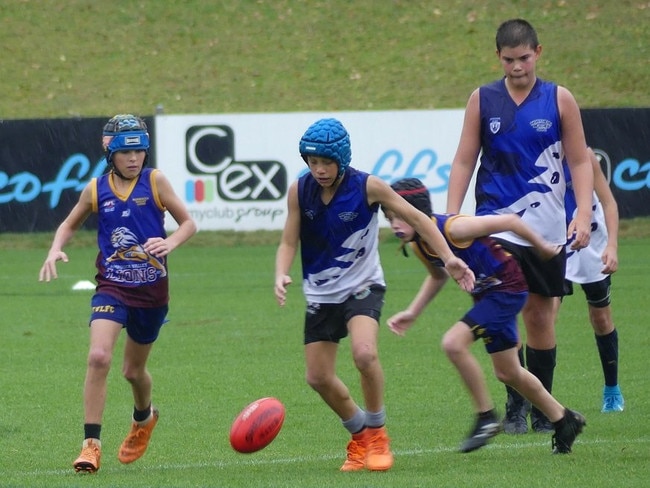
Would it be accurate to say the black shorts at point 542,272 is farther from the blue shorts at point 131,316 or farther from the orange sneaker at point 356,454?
the blue shorts at point 131,316

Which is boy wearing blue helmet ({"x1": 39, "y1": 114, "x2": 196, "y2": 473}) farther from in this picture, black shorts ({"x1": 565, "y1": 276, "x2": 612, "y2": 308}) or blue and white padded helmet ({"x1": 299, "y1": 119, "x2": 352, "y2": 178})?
black shorts ({"x1": 565, "y1": 276, "x2": 612, "y2": 308})

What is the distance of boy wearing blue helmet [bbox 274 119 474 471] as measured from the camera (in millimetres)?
6457

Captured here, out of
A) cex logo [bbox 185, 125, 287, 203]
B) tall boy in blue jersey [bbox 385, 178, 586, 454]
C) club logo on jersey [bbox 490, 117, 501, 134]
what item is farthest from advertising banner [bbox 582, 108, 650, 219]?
tall boy in blue jersey [bbox 385, 178, 586, 454]

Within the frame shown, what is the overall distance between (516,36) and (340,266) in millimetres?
1437

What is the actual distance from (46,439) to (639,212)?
1372 cm

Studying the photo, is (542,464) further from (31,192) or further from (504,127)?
(31,192)

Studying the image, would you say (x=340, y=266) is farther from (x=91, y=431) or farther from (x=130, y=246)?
(x=91, y=431)

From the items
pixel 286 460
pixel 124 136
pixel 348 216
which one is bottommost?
pixel 286 460

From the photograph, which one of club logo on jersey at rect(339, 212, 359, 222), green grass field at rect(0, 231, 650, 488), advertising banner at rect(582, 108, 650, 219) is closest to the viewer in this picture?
green grass field at rect(0, 231, 650, 488)

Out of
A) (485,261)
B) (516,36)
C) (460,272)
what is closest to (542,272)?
(485,261)

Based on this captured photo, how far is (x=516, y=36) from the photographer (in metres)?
6.60

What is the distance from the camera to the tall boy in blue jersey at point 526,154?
6688 mm

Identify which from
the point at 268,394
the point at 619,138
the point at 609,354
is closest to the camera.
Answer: the point at 609,354

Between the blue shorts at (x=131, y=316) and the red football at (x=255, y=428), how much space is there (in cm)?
75
